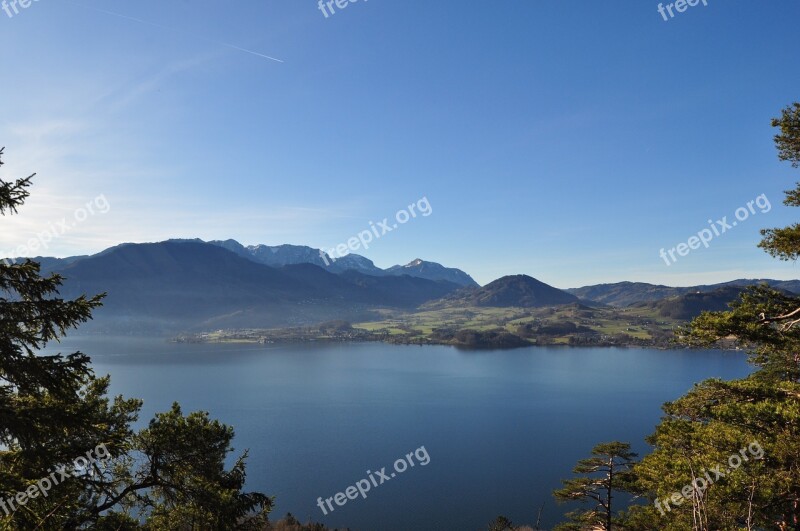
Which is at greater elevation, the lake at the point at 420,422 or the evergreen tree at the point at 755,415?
the evergreen tree at the point at 755,415

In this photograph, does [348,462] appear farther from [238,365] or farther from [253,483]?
[238,365]

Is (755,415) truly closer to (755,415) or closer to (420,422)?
(755,415)

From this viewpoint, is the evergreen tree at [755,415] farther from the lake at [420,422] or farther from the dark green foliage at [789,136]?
the lake at [420,422]

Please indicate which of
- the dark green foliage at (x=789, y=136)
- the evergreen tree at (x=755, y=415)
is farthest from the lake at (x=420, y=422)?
the dark green foliage at (x=789, y=136)

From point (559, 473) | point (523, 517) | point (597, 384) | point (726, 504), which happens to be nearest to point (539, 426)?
point (559, 473)

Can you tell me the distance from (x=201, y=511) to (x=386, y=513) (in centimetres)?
4721

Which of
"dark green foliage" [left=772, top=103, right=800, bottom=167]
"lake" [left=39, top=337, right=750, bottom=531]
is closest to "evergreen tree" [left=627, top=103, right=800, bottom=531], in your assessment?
"dark green foliage" [left=772, top=103, right=800, bottom=167]

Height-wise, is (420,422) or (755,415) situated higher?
(755,415)

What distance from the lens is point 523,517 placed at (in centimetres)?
4947

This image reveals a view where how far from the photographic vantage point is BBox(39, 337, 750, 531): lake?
54156mm

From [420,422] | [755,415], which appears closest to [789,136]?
[755,415]

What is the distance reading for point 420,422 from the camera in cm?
8969

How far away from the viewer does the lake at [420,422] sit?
5416cm

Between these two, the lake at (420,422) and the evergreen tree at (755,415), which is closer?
the evergreen tree at (755,415)
